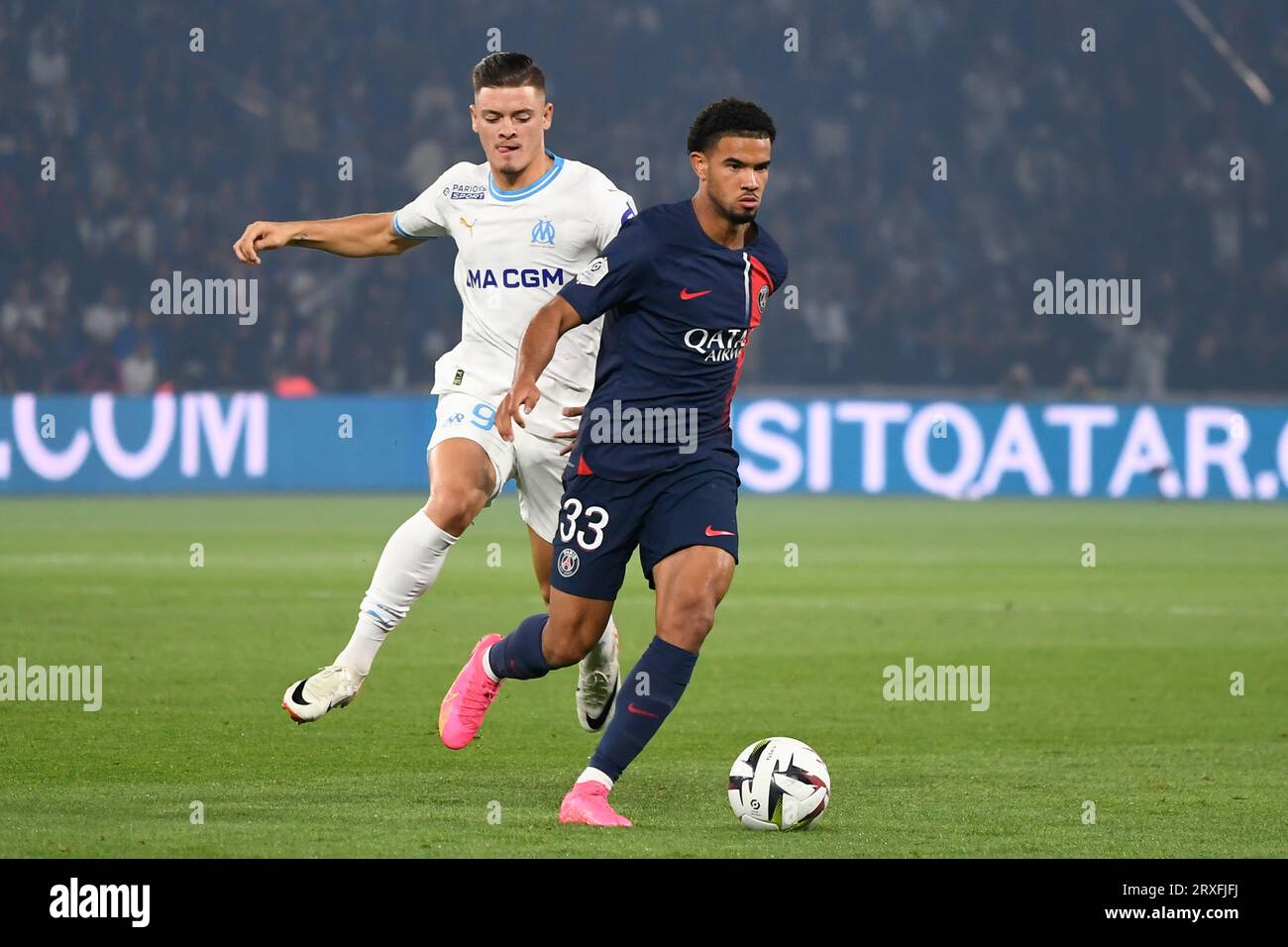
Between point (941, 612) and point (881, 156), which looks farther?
point (881, 156)

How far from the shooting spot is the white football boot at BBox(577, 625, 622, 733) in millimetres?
6906

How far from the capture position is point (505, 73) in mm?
6473

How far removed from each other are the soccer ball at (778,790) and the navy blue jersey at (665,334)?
0.82 m

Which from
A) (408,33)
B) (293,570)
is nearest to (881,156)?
(408,33)

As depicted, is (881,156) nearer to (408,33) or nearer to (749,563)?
(408,33)

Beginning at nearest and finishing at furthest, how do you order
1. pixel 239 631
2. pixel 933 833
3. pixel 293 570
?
pixel 933 833
pixel 239 631
pixel 293 570

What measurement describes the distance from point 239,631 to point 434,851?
18.6 ft

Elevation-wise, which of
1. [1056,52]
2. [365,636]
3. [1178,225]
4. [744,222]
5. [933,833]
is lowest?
[933,833]

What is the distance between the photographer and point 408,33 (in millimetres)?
25953

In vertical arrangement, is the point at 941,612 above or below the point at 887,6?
below

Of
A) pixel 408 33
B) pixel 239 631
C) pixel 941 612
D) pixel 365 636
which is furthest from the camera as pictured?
pixel 408 33

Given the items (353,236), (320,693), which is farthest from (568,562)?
(353,236)

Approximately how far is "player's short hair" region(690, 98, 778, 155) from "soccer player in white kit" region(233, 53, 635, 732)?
40.2 inches
